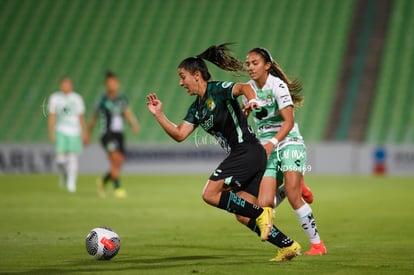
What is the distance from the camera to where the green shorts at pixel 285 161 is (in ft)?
30.1

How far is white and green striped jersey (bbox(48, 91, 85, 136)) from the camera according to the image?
19.3 meters

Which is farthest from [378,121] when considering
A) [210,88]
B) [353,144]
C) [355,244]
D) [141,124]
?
[210,88]

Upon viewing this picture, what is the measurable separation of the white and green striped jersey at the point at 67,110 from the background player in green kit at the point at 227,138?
11009mm

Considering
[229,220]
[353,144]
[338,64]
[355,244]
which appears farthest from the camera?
[338,64]

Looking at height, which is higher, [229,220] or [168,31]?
[168,31]

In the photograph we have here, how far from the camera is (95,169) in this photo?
26062mm

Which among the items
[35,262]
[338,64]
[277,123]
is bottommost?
[35,262]

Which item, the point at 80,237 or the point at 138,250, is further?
the point at 80,237

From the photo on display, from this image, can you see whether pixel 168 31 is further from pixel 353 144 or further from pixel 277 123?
pixel 277 123

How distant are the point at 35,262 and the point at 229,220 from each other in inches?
219

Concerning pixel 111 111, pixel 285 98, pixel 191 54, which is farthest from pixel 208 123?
pixel 191 54

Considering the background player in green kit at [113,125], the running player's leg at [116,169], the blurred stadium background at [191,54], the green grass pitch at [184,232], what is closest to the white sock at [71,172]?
the green grass pitch at [184,232]

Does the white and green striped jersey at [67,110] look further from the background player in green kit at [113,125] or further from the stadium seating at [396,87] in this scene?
the stadium seating at [396,87]

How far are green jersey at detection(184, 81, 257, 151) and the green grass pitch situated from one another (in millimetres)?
1232
